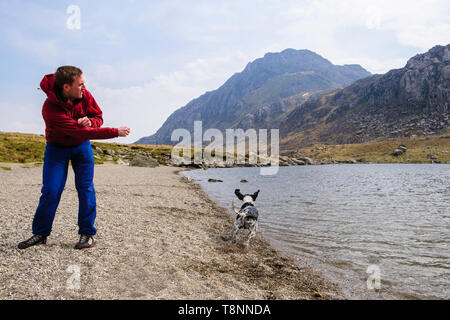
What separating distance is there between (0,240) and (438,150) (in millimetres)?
149790

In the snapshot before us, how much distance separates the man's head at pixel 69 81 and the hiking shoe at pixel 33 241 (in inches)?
136

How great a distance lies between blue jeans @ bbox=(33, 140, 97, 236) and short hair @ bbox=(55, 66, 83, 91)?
4.47ft

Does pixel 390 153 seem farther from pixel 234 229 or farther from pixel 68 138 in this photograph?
pixel 68 138

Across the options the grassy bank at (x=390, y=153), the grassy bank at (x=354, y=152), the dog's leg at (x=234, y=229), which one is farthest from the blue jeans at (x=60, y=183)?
the grassy bank at (x=390, y=153)

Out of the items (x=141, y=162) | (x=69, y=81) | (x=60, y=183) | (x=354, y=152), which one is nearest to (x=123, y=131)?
(x=69, y=81)

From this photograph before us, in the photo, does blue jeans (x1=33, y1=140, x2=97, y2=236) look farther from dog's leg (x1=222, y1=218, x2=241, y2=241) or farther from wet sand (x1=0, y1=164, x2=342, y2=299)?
dog's leg (x1=222, y1=218, x2=241, y2=241)

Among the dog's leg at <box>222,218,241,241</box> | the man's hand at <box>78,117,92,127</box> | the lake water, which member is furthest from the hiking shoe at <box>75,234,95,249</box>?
the lake water

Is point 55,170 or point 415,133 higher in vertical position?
point 415,133

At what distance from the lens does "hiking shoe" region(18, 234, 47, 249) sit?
593 cm

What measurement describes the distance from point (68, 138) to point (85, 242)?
2662mm
